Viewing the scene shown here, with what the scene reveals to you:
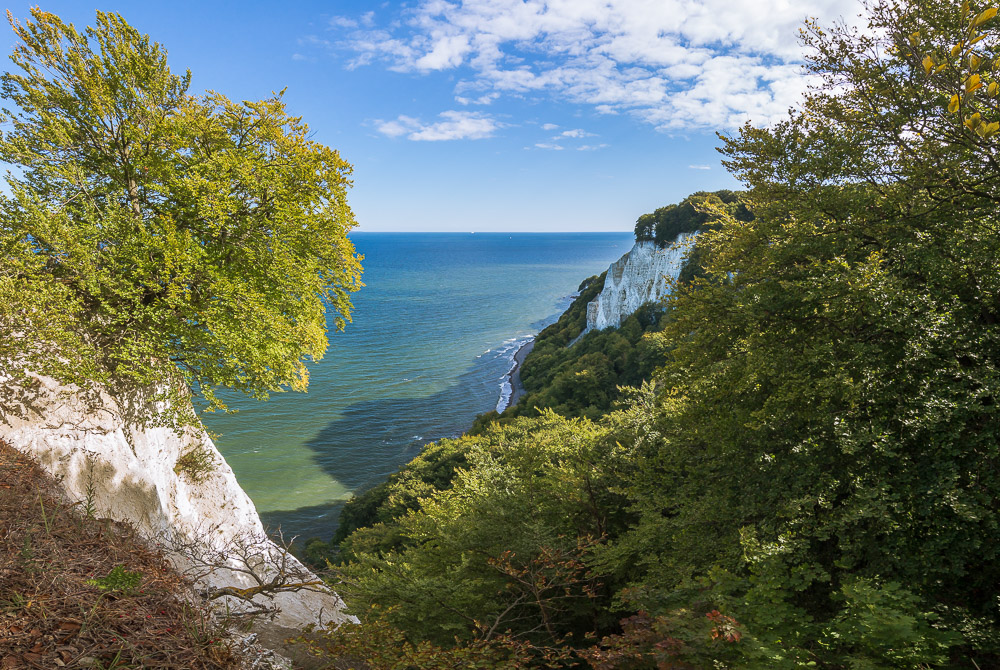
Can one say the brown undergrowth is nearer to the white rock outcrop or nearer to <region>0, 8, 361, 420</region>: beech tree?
the white rock outcrop

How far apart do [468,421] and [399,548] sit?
3303cm

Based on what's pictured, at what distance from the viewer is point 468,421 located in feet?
180

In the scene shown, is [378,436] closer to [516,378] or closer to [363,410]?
[363,410]

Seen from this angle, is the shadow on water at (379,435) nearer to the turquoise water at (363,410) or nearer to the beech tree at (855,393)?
the turquoise water at (363,410)

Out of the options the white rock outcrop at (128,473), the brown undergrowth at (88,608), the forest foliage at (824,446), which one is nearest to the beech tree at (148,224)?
the white rock outcrop at (128,473)

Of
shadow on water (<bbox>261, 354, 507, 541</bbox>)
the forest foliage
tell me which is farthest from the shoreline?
the forest foliage

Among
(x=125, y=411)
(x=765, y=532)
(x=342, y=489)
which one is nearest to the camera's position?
(x=765, y=532)

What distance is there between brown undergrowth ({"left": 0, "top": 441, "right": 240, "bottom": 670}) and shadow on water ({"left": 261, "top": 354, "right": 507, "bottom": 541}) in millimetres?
32266

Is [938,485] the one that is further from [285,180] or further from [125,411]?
[125,411]

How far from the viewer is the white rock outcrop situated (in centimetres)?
983

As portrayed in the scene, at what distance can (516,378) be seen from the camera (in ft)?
220

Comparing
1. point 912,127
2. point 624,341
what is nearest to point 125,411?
point 912,127

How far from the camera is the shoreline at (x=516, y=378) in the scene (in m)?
57.0

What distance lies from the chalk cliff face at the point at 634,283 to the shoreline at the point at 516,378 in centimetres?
1188
